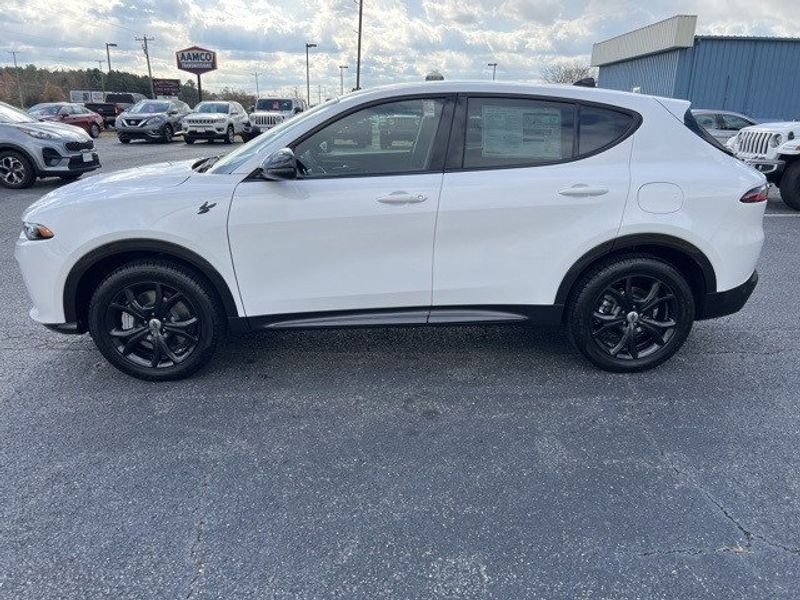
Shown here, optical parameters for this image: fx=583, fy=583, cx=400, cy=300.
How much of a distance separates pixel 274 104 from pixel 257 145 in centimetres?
2534

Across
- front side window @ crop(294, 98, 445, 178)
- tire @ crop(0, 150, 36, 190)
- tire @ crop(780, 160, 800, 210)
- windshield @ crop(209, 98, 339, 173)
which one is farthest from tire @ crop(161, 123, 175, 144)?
front side window @ crop(294, 98, 445, 178)

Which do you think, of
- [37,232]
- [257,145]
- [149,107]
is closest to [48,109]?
[149,107]

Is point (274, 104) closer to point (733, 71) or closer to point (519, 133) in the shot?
point (733, 71)

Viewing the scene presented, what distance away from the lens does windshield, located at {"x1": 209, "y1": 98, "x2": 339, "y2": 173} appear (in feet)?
11.5

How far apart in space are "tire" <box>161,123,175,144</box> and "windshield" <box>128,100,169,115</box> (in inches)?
33.6

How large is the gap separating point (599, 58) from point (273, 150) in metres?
36.0

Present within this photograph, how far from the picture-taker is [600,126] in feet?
11.7

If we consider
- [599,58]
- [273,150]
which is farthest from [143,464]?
[599,58]

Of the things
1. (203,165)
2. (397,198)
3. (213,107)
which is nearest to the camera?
(397,198)

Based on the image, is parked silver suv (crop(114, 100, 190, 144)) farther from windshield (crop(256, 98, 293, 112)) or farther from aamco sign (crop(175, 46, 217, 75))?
aamco sign (crop(175, 46, 217, 75))

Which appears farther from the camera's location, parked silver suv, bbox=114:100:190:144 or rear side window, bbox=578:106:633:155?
parked silver suv, bbox=114:100:190:144

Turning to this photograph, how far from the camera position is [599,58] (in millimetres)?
34438

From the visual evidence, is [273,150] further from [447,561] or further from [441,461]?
[447,561]

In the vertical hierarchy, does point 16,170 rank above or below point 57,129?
below
